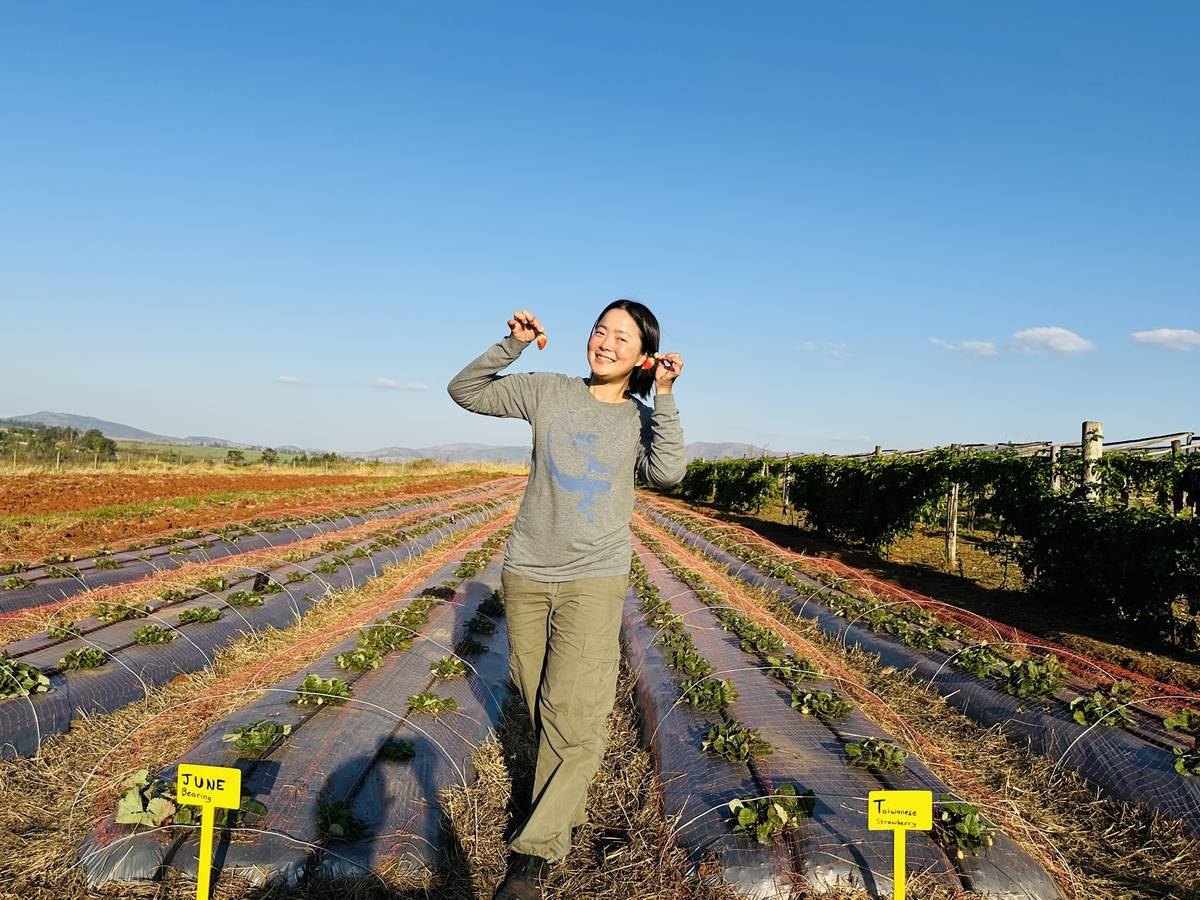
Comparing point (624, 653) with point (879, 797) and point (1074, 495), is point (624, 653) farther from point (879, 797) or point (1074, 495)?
point (1074, 495)

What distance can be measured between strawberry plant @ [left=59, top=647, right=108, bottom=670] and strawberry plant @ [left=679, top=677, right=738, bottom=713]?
4.55m

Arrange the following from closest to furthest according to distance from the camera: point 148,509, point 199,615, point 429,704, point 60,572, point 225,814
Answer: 1. point 225,814
2. point 429,704
3. point 199,615
4. point 60,572
5. point 148,509

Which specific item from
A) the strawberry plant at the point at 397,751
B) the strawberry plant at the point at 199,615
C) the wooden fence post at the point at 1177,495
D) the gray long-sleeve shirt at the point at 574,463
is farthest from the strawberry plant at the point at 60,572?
the wooden fence post at the point at 1177,495

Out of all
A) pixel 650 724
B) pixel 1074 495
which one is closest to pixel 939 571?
pixel 1074 495

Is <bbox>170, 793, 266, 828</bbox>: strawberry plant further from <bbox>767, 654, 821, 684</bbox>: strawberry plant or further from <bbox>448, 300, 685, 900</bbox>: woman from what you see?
<bbox>767, 654, 821, 684</bbox>: strawberry plant

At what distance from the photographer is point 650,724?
5434 mm

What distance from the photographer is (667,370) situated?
3.13 meters

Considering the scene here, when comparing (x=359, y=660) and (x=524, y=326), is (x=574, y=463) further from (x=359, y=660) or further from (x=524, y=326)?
(x=359, y=660)

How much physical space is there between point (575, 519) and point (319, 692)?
2.55m

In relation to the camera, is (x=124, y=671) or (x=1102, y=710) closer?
(x=1102, y=710)

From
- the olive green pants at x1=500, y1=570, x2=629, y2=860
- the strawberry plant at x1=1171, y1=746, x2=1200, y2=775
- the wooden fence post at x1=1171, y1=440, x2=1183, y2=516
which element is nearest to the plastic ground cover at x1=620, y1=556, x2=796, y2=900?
the olive green pants at x1=500, y1=570, x2=629, y2=860

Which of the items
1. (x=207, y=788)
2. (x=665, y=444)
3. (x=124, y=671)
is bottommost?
(x=124, y=671)

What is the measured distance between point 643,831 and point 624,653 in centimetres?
364

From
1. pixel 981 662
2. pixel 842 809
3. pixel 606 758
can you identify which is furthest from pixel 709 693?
pixel 981 662
